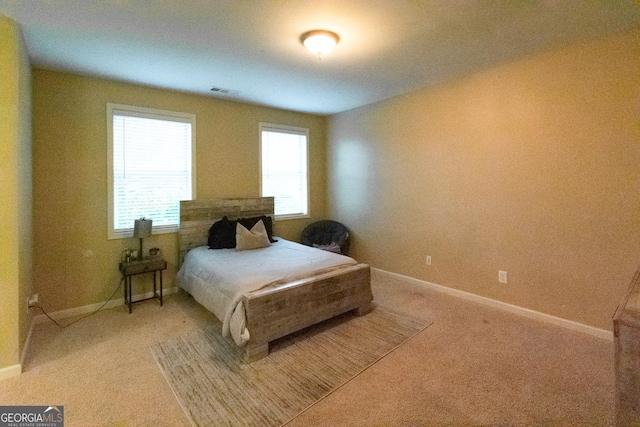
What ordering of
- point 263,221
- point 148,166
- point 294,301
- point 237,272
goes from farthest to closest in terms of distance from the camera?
1. point 263,221
2. point 148,166
3. point 237,272
4. point 294,301

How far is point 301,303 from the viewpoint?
251 cm

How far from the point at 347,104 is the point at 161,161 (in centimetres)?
273

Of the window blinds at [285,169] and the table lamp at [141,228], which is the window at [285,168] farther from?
the table lamp at [141,228]

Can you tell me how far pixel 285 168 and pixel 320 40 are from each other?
2620 millimetres

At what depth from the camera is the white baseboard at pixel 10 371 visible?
2020mm

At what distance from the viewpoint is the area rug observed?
69.2 inches

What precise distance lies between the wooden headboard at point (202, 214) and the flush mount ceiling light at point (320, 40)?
2.37m

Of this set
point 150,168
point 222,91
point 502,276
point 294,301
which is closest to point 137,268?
point 150,168

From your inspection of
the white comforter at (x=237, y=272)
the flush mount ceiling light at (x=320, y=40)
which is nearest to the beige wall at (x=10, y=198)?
the white comforter at (x=237, y=272)

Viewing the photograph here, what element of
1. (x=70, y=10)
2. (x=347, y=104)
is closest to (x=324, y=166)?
(x=347, y=104)

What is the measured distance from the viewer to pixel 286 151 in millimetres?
4793

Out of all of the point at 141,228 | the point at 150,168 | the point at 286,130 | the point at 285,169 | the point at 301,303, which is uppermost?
the point at 286,130

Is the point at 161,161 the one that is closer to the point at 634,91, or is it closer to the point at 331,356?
the point at 331,356

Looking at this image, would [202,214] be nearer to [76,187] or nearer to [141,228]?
[141,228]
